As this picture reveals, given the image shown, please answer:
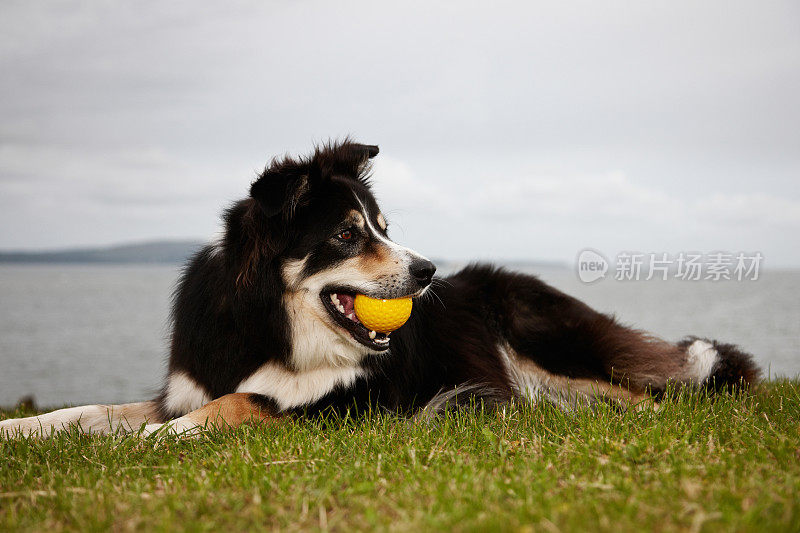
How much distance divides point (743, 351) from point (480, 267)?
2402 millimetres

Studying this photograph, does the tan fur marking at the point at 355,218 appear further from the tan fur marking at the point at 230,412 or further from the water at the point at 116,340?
the water at the point at 116,340

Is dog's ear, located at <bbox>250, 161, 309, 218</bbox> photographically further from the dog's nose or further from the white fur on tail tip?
the white fur on tail tip

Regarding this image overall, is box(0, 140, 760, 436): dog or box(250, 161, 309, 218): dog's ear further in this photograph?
box(0, 140, 760, 436): dog

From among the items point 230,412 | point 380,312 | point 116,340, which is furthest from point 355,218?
point 116,340

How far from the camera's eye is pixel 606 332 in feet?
18.8

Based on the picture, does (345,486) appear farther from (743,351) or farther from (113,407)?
(743,351)

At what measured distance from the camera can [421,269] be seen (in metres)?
4.52

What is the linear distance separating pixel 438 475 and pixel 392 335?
73.4 inches

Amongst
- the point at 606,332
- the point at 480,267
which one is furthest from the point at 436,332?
the point at 606,332

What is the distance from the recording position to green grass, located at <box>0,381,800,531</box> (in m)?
2.62

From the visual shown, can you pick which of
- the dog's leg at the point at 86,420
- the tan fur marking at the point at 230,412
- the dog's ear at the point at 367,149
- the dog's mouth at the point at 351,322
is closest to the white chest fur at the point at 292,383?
the tan fur marking at the point at 230,412

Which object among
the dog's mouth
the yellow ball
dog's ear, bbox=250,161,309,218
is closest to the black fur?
dog's ear, bbox=250,161,309,218

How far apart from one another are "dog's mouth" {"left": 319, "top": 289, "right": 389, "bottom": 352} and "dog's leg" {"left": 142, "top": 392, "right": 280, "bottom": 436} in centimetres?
74

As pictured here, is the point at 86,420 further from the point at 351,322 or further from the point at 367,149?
the point at 367,149
